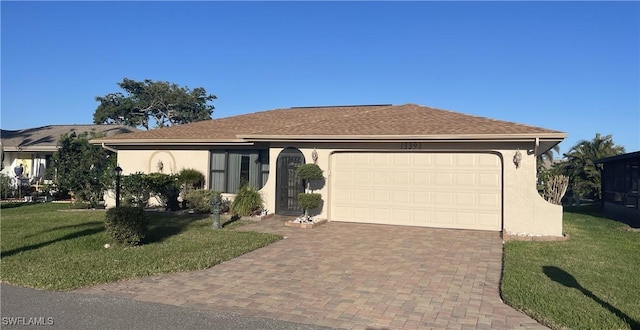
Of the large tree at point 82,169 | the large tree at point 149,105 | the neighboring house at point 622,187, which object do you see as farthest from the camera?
the large tree at point 149,105

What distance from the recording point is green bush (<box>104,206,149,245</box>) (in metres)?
8.95

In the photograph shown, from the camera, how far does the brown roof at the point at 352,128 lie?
448 inches

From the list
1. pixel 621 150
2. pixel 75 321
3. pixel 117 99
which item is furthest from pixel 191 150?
pixel 117 99

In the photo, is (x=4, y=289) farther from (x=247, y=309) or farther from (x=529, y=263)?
(x=529, y=263)

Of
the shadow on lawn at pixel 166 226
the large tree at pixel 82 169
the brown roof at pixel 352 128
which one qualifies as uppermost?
the brown roof at pixel 352 128

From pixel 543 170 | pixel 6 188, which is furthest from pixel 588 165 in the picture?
pixel 6 188

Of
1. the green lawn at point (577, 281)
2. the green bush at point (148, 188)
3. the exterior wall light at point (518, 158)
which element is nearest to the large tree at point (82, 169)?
the green bush at point (148, 188)

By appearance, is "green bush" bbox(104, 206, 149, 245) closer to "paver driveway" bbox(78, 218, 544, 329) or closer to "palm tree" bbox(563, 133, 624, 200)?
"paver driveway" bbox(78, 218, 544, 329)

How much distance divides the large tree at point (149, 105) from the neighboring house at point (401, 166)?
36.8 meters

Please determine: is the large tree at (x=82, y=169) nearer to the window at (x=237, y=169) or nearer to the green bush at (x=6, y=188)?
the green bush at (x=6, y=188)

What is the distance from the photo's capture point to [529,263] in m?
7.91

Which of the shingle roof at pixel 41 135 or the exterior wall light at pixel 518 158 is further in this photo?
the shingle roof at pixel 41 135

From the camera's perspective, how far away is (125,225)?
895cm

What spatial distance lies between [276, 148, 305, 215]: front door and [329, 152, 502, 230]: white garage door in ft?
3.68
